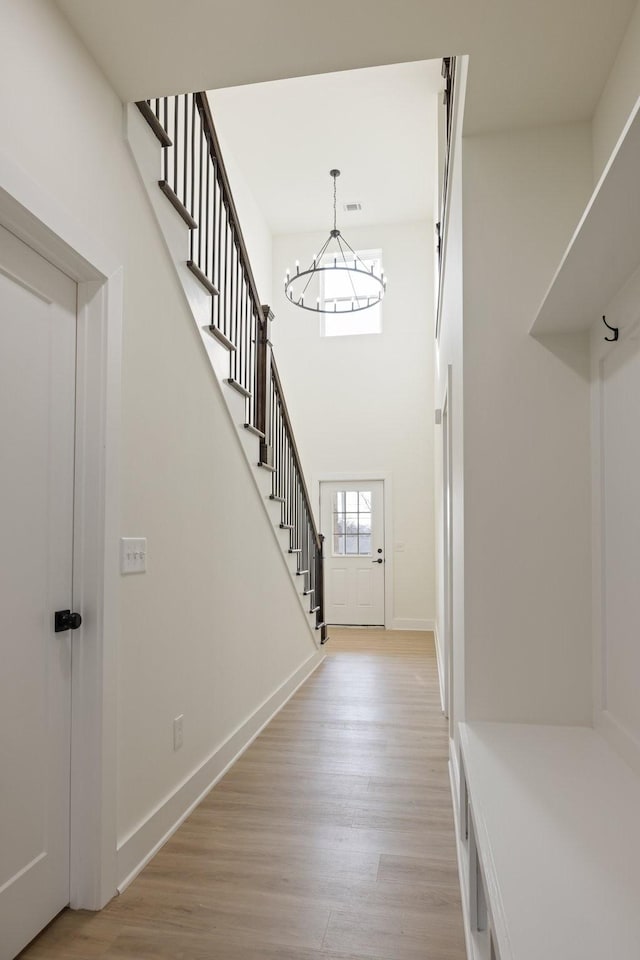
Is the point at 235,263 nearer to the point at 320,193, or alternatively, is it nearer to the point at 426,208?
the point at 320,193

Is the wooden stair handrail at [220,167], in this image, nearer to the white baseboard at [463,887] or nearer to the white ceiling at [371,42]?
the white ceiling at [371,42]

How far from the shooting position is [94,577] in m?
2.02

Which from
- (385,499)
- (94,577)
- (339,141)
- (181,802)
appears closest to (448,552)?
(181,802)

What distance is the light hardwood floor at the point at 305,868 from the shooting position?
183 cm

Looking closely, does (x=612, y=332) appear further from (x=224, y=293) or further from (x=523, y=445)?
(x=224, y=293)

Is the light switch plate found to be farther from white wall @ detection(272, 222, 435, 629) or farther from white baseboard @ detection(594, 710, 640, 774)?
white wall @ detection(272, 222, 435, 629)

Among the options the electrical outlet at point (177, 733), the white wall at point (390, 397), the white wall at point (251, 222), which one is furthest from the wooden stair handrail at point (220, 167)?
the white wall at point (390, 397)

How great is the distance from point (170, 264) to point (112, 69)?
70cm

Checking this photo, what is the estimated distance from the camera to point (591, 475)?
204cm

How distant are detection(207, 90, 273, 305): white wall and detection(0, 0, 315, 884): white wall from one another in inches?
184

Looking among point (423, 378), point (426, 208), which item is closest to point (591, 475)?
point (423, 378)

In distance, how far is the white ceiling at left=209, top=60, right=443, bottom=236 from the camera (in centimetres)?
588

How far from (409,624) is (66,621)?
21.4 feet

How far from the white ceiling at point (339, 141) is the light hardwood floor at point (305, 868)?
5467mm
